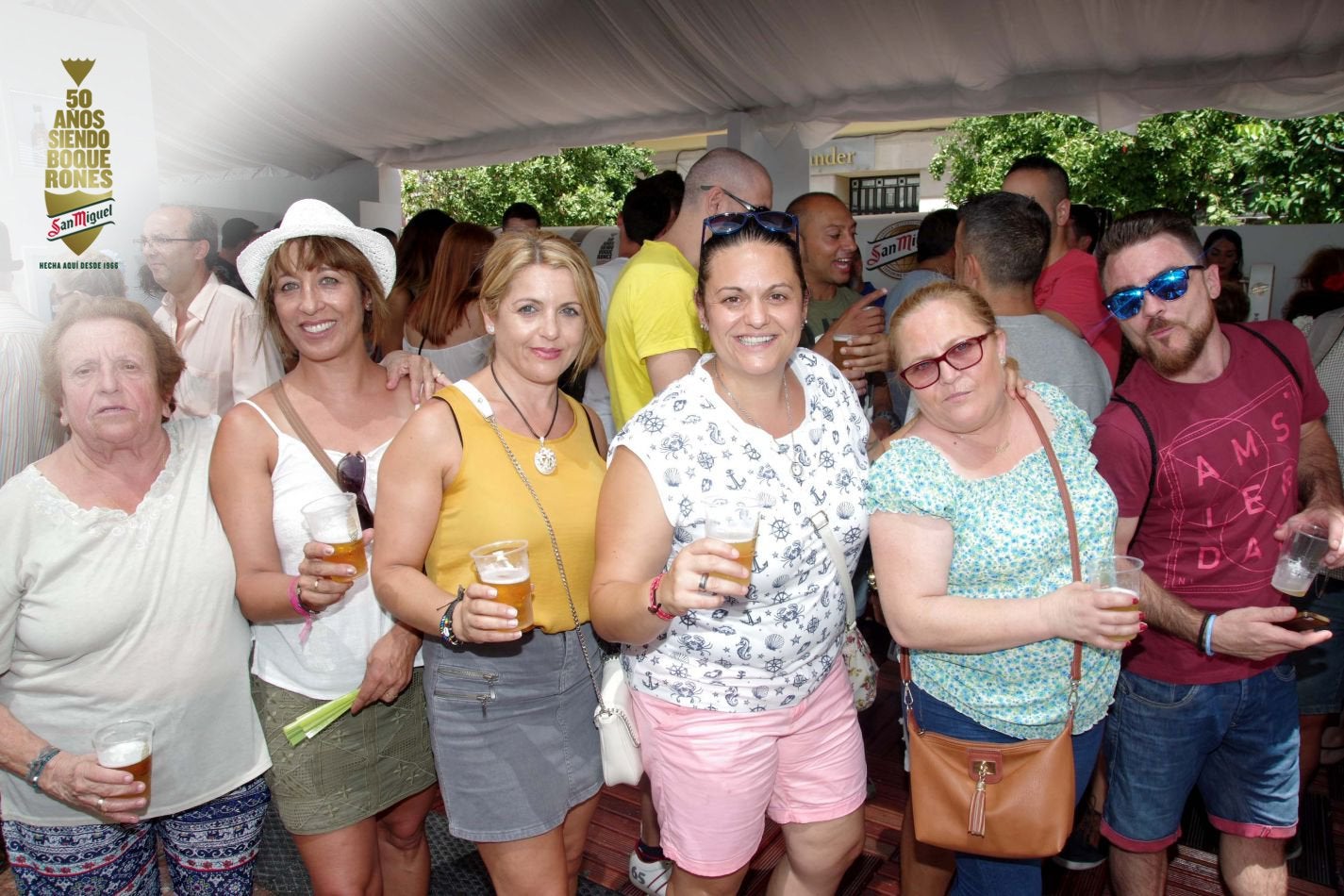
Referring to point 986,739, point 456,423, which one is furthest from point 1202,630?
point 456,423

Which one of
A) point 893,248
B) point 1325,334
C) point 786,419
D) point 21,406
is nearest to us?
point 786,419

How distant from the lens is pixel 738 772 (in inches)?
83.9

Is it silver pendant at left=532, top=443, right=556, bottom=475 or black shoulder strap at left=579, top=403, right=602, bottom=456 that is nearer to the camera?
silver pendant at left=532, top=443, right=556, bottom=475

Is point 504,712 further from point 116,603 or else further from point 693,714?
point 116,603

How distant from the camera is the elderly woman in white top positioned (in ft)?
6.41

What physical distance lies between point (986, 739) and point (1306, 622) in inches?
32.0

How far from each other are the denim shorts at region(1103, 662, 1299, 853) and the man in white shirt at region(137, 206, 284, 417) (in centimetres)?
345

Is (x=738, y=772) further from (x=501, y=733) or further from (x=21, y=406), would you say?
(x=21, y=406)

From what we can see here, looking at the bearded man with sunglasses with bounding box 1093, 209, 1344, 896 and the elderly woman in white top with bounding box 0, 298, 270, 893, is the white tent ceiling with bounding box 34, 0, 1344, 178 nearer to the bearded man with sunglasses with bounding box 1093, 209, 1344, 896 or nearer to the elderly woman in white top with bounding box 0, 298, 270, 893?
the elderly woman in white top with bounding box 0, 298, 270, 893

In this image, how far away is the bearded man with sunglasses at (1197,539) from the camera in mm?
2338

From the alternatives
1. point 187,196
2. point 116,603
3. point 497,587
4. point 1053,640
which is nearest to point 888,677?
point 1053,640

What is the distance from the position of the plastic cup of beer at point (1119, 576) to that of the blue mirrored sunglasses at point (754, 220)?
105 cm

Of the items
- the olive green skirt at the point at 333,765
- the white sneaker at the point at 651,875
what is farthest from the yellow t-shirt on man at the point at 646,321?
the white sneaker at the point at 651,875

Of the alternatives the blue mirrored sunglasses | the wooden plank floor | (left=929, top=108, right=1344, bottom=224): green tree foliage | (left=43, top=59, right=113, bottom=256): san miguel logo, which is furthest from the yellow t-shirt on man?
Result: (left=929, top=108, right=1344, bottom=224): green tree foliage
